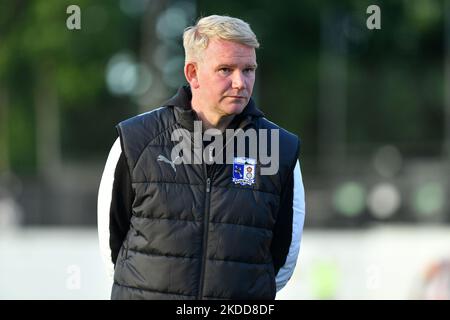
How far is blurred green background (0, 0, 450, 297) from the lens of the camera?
2389cm

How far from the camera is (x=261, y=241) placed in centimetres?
300

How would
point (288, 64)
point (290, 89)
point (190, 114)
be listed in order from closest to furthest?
point (190, 114), point (288, 64), point (290, 89)

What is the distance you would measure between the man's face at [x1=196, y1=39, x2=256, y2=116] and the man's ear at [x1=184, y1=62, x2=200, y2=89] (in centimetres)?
7

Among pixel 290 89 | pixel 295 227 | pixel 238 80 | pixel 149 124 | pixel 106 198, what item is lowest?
pixel 295 227

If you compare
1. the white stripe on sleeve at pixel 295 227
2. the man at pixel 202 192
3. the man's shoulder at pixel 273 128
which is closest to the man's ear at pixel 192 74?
the man at pixel 202 192

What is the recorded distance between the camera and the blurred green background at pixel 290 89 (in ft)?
78.4

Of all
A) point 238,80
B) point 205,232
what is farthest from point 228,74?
point 205,232

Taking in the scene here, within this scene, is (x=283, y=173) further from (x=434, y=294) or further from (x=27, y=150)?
(x=27, y=150)

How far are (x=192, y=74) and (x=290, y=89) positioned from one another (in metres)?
30.8

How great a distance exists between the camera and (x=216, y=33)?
299 centimetres

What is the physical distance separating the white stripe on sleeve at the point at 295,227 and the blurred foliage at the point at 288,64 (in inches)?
1002

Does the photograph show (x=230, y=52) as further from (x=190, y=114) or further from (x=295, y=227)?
(x=295, y=227)
